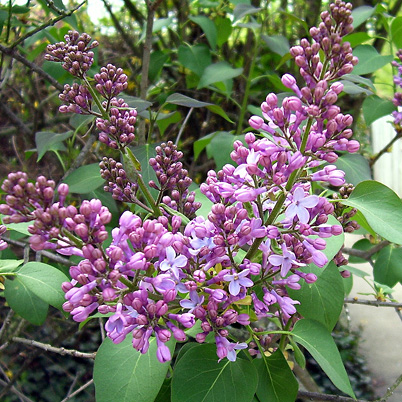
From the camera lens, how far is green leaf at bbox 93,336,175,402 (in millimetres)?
728

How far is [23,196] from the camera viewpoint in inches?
22.8

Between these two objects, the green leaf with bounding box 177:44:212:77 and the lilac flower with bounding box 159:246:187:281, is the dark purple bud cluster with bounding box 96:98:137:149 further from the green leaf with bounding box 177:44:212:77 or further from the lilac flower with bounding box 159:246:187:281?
the green leaf with bounding box 177:44:212:77

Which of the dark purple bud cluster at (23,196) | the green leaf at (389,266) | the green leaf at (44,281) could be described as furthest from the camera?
the green leaf at (389,266)

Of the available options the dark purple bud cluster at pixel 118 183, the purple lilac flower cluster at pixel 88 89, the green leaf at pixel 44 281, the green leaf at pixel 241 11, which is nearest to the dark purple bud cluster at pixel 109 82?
the purple lilac flower cluster at pixel 88 89

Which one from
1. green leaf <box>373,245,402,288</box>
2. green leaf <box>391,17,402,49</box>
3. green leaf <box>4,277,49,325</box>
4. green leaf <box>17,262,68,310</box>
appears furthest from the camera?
green leaf <box>391,17,402,49</box>

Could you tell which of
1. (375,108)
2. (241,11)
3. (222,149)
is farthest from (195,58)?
(375,108)

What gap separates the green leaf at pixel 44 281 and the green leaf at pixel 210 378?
0.31 m

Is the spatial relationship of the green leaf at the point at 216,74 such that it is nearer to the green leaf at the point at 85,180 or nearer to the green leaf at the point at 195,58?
the green leaf at the point at 195,58

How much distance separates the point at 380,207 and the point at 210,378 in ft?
1.40

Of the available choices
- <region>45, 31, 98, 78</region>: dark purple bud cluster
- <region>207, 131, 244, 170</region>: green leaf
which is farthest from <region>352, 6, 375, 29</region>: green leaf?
<region>45, 31, 98, 78</region>: dark purple bud cluster

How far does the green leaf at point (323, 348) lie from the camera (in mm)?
743

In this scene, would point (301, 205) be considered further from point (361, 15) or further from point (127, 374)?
point (361, 15)

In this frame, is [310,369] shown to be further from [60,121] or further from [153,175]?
[153,175]

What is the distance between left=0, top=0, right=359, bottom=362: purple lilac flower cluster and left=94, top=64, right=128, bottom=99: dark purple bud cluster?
0.29 m
